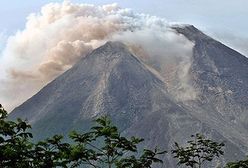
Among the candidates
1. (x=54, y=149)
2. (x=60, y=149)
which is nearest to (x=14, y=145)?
(x=60, y=149)

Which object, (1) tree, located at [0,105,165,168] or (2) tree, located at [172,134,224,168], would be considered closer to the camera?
(1) tree, located at [0,105,165,168]

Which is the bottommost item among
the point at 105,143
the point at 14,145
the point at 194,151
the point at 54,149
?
the point at 14,145

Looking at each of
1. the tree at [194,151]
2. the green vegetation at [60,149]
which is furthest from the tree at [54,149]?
the tree at [194,151]

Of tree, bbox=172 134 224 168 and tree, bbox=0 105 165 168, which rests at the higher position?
tree, bbox=172 134 224 168

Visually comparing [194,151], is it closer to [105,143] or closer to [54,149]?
[105,143]

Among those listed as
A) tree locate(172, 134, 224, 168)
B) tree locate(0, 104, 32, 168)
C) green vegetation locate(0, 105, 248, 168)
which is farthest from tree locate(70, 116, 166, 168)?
tree locate(172, 134, 224, 168)

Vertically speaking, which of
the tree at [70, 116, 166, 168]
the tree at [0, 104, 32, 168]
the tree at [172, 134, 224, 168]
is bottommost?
the tree at [0, 104, 32, 168]

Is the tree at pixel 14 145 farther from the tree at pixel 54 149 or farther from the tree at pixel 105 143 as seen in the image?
the tree at pixel 105 143

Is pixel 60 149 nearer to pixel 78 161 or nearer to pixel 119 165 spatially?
pixel 78 161

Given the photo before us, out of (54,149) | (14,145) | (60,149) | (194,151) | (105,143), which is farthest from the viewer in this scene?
(194,151)

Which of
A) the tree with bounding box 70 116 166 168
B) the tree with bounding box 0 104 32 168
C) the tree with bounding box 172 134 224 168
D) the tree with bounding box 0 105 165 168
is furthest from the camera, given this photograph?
the tree with bounding box 172 134 224 168

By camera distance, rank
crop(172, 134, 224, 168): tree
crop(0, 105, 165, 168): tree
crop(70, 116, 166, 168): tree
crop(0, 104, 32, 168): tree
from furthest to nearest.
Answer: crop(172, 134, 224, 168): tree < crop(70, 116, 166, 168): tree < crop(0, 105, 165, 168): tree < crop(0, 104, 32, 168): tree

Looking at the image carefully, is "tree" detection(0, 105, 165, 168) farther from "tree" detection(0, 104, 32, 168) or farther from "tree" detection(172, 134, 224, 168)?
"tree" detection(172, 134, 224, 168)

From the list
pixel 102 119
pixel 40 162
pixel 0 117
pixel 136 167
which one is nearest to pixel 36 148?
pixel 40 162
